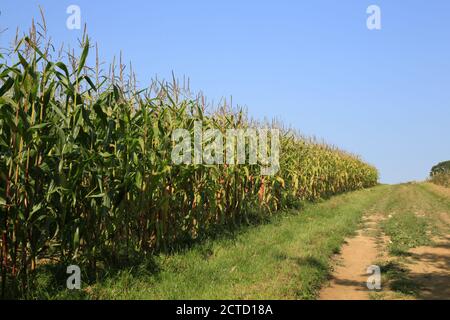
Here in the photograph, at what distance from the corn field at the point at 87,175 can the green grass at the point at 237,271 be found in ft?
1.93

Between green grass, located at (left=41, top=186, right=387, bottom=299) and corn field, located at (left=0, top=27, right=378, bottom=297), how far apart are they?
0.59 meters

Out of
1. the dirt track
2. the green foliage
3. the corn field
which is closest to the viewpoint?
the corn field

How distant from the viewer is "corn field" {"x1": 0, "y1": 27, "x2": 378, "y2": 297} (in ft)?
16.5

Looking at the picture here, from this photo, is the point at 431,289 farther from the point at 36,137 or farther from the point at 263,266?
the point at 36,137

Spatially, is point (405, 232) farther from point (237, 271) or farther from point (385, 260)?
point (237, 271)

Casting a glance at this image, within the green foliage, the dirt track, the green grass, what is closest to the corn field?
the green grass

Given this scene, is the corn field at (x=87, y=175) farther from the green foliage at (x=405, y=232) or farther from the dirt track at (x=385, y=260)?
the green foliage at (x=405, y=232)

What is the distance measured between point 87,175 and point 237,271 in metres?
2.85

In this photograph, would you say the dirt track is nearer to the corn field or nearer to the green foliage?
the green foliage

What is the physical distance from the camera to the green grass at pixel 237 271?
557 centimetres

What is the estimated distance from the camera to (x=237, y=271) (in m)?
6.68

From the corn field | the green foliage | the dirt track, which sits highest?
the corn field

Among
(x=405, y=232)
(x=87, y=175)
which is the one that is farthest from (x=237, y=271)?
(x=405, y=232)

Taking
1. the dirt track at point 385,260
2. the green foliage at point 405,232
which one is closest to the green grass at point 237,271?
the dirt track at point 385,260
